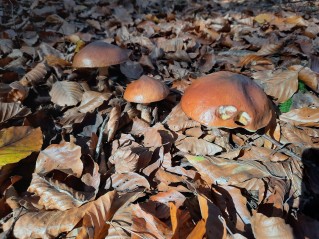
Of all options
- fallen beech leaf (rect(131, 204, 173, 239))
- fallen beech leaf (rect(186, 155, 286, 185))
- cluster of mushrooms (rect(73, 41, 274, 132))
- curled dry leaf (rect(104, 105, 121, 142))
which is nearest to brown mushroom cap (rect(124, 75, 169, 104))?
cluster of mushrooms (rect(73, 41, 274, 132))

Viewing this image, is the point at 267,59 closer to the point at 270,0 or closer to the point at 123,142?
the point at 123,142

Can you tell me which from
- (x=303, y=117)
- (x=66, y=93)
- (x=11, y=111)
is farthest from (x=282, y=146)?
(x=11, y=111)

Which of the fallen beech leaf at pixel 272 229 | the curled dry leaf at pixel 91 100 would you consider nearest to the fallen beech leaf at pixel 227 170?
the fallen beech leaf at pixel 272 229

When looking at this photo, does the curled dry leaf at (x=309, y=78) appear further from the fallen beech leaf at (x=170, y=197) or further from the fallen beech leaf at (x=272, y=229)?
the fallen beech leaf at (x=170, y=197)

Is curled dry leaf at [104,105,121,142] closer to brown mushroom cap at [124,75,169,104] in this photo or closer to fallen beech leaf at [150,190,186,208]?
brown mushroom cap at [124,75,169,104]

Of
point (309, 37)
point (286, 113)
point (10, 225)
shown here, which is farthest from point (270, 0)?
point (10, 225)

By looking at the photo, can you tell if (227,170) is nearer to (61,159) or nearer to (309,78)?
(61,159)
